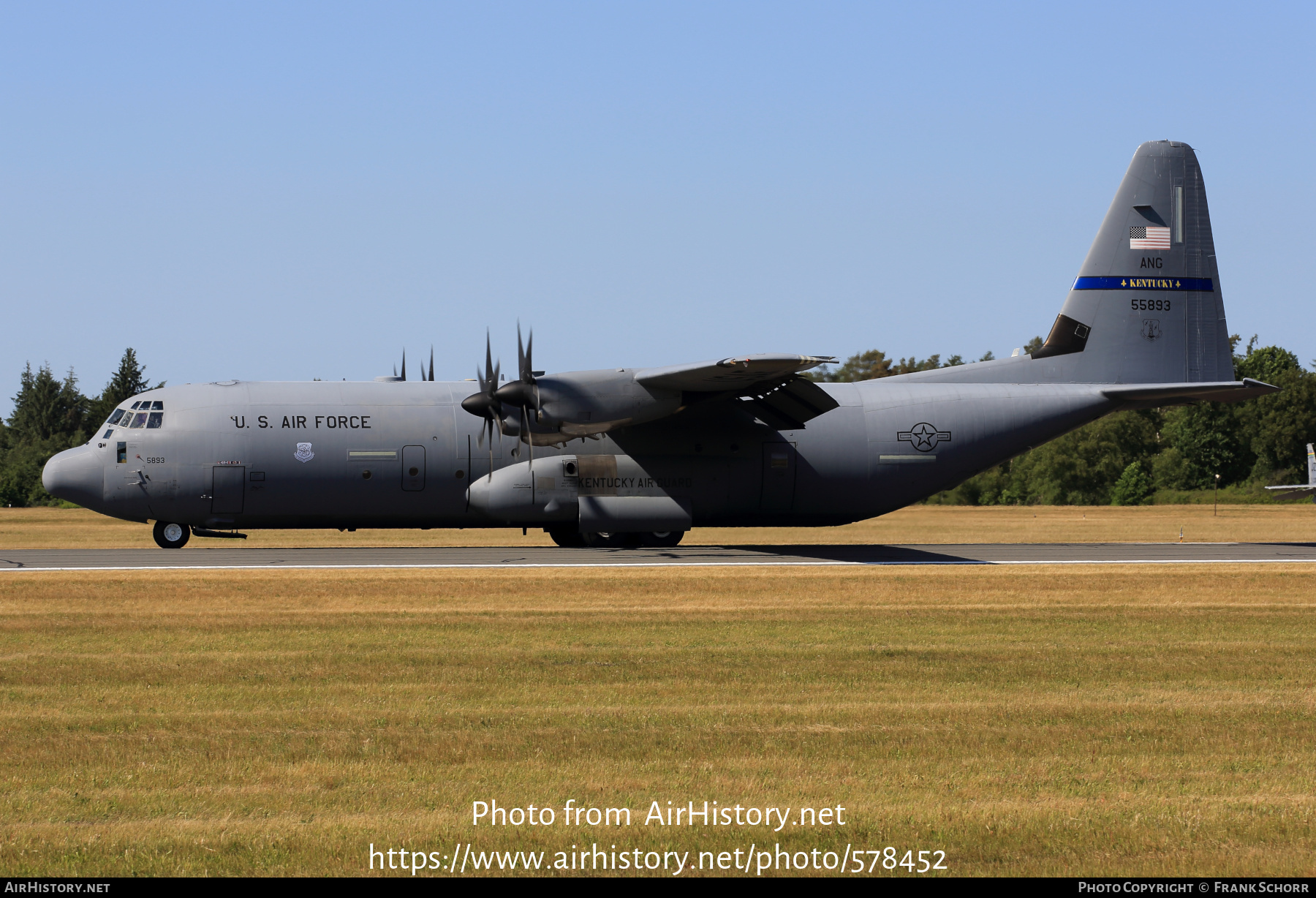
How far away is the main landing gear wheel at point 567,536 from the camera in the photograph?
28.4 m

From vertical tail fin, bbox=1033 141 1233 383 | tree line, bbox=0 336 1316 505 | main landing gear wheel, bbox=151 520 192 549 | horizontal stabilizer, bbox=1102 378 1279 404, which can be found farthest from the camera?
tree line, bbox=0 336 1316 505

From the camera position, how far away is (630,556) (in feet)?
81.8

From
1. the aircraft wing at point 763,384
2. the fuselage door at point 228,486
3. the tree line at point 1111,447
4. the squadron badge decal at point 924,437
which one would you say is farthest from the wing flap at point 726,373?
the tree line at point 1111,447

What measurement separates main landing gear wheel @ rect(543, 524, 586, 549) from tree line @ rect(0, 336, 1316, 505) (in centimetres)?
3557

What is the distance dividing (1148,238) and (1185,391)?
13.6 feet

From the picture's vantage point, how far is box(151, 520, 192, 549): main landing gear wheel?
26.9 m

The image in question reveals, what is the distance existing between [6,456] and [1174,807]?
80978 millimetres

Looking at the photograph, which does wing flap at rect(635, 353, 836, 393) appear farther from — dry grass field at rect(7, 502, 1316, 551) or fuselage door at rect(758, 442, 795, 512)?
dry grass field at rect(7, 502, 1316, 551)

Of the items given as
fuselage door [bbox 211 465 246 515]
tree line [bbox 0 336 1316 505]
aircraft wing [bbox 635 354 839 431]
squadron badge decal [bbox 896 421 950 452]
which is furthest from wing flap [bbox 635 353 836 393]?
tree line [bbox 0 336 1316 505]

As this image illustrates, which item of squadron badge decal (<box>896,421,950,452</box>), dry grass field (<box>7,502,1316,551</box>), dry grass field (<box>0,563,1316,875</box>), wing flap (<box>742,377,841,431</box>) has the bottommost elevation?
dry grass field (<box>7,502,1316,551</box>)

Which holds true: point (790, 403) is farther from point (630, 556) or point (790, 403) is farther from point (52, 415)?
point (52, 415)

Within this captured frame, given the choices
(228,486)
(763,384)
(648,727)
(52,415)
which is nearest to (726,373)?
(763,384)
